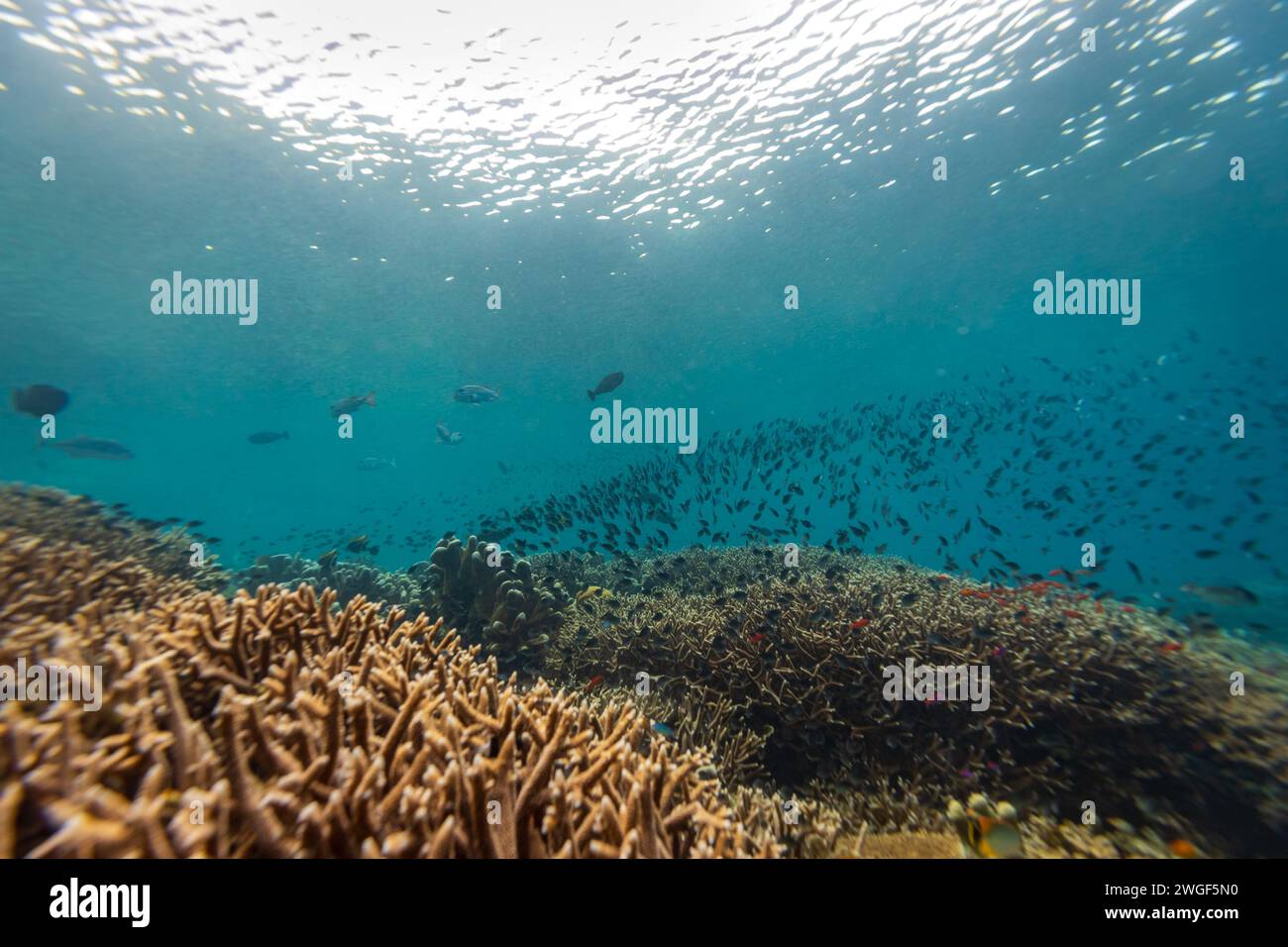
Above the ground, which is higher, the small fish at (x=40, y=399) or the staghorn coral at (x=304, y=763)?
the small fish at (x=40, y=399)

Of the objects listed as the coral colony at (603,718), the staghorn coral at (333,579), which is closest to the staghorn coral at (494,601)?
the coral colony at (603,718)

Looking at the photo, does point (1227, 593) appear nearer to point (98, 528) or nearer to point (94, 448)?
point (98, 528)

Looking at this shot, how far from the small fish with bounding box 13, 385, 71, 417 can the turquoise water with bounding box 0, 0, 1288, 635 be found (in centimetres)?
829

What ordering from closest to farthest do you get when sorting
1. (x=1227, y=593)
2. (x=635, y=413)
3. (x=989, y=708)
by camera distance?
(x=989, y=708)
(x=1227, y=593)
(x=635, y=413)

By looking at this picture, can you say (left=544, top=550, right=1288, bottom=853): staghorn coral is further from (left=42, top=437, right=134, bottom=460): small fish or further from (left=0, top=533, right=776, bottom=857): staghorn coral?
(left=42, top=437, right=134, bottom=460): small fish

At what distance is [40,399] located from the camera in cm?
1045

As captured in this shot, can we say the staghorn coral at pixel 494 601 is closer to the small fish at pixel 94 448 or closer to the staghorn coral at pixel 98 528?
the staghorn coral at pixel 98 528

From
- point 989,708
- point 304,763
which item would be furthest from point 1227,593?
point 304,763

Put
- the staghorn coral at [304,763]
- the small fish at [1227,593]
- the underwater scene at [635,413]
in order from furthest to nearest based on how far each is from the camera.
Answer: the small fish at [1227,593], the underwater scene at [635,413], the staghorn coral at [304,763]

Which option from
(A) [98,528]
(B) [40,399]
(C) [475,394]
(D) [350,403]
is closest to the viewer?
(A) [98,528]

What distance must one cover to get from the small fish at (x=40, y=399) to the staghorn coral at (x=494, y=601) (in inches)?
350

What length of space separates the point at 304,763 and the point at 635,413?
64.7ft

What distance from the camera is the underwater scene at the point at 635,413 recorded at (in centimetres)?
265
